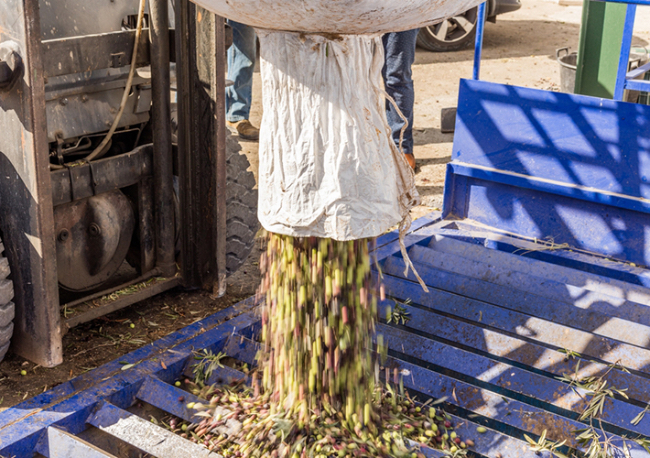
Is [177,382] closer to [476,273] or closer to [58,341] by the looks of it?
[58,341]

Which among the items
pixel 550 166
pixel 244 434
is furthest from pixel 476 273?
pixel 244 434

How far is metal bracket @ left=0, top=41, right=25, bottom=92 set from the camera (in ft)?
8.45

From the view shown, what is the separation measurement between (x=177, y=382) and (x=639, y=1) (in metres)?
2.82

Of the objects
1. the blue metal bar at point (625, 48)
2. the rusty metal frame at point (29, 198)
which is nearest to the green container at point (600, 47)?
the blue metal bar at point (625, 48)

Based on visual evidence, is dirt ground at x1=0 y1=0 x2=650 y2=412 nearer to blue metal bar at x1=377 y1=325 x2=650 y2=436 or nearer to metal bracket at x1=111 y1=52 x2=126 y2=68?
blue metal bar at x1=377 y1=325 x2=650 y2=436

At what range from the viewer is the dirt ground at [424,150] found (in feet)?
10.2

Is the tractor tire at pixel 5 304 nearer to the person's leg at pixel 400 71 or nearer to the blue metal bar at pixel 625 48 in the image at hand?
the person's leg at pixel 400 71

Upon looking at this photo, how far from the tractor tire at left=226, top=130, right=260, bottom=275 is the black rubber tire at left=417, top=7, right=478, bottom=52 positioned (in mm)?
6812

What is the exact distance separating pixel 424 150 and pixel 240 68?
1.73 meters

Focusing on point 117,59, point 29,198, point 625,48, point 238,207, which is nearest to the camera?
point 29,198

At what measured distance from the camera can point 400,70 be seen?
17.1ft

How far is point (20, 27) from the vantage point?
256 centimetres

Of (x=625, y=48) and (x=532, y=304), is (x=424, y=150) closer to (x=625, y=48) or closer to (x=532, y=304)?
(x=625, y=48)

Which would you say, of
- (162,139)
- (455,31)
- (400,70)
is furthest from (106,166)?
(455,31)
